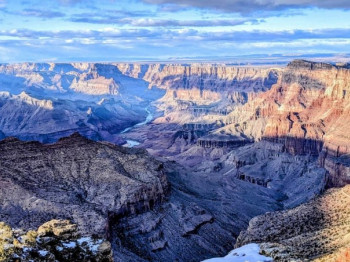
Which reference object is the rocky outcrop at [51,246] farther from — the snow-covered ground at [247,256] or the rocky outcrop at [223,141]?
the rocky outcrop at [223,141]

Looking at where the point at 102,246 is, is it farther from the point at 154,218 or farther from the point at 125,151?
the point at 125,151

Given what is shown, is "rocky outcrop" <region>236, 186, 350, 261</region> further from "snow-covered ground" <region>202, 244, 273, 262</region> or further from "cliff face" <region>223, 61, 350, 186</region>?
"cliff face" <region>223, 61, 350, 186</region>

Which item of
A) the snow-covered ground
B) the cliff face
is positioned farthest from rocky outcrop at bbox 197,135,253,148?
the snow-covered ground

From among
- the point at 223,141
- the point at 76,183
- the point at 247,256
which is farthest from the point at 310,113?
the point at 247,256

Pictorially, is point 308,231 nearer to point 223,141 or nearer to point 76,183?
point 76,183

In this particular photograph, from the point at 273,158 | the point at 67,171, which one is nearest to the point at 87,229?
the point at 67,171

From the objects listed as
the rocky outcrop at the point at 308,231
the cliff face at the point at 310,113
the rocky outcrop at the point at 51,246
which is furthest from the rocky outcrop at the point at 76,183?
the cliff face at the point at 310,113
